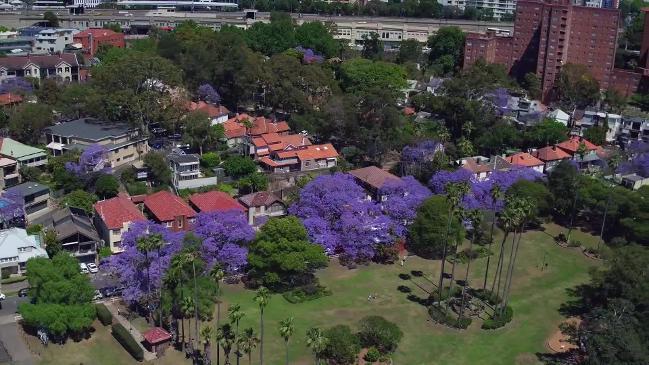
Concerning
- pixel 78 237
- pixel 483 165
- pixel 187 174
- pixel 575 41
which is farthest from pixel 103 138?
pixel 575 41

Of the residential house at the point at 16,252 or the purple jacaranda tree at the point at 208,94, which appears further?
the purple jacaranda tree at the point at 208,94

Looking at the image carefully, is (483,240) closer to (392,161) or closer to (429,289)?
(429,289)

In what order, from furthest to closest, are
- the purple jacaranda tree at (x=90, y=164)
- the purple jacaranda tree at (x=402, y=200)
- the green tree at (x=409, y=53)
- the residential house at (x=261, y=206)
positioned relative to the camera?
the green tree at (x=409, y=53) < the purple jacaranda tree at (x=90, y=164) < the residential house at (x=261, y=206) < the purple jacaranda tree at (x=402, y=200)

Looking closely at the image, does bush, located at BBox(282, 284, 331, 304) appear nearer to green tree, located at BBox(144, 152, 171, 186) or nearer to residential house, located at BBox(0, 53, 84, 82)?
green tree, located at BBox(144, 152, 171, 186)

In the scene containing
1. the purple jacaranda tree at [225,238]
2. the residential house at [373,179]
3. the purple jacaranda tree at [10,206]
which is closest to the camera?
the purple jacaranda tree at [225,238]

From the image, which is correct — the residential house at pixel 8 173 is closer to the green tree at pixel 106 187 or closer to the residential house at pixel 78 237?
the green tree at pixel 106 187

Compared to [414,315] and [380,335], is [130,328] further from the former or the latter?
[414,315]

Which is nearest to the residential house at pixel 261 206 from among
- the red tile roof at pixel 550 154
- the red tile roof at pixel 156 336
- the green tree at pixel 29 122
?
the red tile roof at pixel 156 336

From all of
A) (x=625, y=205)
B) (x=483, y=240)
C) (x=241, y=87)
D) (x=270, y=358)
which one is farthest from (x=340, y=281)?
(x=241, y=87)

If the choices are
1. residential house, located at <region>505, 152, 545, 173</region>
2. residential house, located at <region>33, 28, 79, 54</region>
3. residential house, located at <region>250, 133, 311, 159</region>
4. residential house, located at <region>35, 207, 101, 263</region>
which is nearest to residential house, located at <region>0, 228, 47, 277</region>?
residential house, located at <region>35, 207, 101, 263</region>
